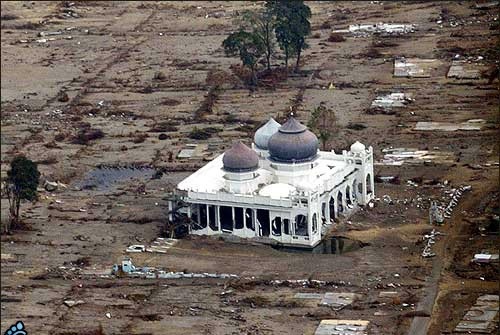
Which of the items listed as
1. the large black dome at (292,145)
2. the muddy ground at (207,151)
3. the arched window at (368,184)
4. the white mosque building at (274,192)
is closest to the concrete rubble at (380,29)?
the muddy ground at (207,151)

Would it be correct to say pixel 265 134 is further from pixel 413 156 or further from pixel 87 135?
pixel 87 135

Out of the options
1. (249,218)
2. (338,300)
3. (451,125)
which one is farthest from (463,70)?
(338,300)

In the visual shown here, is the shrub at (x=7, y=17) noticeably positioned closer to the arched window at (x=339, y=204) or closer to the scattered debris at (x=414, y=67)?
the scattered debris at (x=414, y=67)

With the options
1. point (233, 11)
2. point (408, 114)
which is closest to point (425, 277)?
point (408, 114)

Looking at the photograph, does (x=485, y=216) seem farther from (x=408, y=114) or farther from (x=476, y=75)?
(x=476, y=75)

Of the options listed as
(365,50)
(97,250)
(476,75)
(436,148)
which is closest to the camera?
(97,250)

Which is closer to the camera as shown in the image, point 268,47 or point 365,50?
point 268,47

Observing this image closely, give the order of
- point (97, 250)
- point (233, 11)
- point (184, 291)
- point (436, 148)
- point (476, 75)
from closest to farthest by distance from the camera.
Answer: point (184, 291) < point (97, 250) < point (436, 148) < point (476, 75) < point (233, 11)
